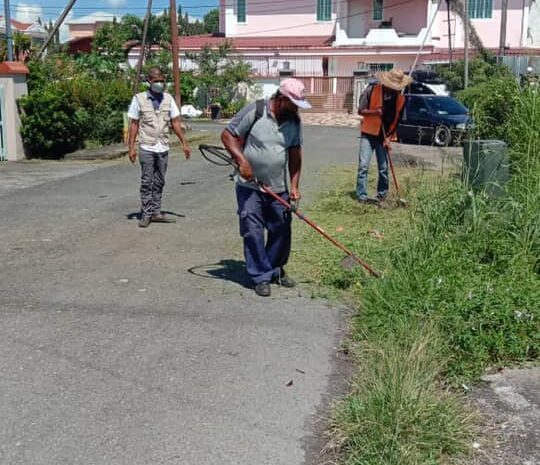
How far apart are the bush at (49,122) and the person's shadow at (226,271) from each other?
1022 centimetres

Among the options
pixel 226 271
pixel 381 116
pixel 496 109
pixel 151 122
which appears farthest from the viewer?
pixel 381 116

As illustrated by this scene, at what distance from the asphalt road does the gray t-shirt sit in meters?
0.98

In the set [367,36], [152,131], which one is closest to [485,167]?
[152,131]

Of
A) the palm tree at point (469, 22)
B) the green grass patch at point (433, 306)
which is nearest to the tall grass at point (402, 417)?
the green grass patch at point (433, 306)

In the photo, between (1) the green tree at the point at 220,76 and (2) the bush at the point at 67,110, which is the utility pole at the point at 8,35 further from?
(1) the green tree at the point at 220,76

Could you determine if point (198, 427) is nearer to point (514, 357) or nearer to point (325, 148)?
point (514, 357)

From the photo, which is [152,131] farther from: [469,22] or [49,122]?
[469,22]

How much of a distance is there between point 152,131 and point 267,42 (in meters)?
42.2

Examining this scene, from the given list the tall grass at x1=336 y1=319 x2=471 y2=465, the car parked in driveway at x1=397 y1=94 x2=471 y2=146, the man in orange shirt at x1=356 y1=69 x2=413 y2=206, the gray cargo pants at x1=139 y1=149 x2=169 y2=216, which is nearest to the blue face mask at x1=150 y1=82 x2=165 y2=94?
the gray cargo pants at x1=139 y1=149 x2=169 y2=216

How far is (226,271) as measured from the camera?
7148mm

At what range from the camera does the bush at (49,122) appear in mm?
16375

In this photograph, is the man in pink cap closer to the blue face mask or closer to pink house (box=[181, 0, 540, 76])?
the blue face mask

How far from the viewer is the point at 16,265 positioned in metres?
7.27

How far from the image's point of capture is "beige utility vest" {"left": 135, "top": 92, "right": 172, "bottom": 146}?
354 inches
